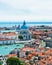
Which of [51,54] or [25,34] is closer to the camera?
[51,54]

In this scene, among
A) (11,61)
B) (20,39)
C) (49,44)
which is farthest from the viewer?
(20,39)

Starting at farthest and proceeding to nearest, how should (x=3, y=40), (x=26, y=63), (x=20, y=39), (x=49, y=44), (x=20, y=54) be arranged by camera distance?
(x=20, y=39) < (x=3, y=40) < (x=49, y=44) < (x=20, y=54) < (x=26, y=63)

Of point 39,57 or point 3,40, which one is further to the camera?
point 3,40

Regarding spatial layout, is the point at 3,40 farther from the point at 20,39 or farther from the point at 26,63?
the point at 26,63

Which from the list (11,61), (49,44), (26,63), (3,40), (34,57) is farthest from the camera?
(3,40)

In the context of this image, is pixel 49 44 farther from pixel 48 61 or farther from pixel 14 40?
pixel 48 61

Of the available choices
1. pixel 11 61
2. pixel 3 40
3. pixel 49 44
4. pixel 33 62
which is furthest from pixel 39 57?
pixel 3 40

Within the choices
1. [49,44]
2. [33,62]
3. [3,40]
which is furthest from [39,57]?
[3,40]

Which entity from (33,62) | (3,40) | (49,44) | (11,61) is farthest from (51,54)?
(3,40)
